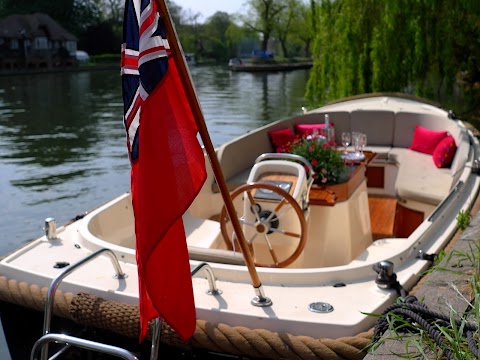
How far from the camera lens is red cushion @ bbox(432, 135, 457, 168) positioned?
18.5 ft

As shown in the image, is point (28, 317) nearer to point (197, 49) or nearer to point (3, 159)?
point (3, 159)

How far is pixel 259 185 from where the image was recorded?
3.31 meters

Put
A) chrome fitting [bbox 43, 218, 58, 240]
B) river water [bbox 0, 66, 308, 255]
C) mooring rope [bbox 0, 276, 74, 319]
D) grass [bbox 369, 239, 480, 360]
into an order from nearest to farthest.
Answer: grass [bbox 369, 239, 480, 360] → mooring rope [bbox 0, 276, 74, 319] → chrome fitting [bbox 43, 218, 58, 240] → river water [bbox 0, 66, 308, 255]

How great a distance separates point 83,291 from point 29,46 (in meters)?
45.7

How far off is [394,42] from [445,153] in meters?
4.53

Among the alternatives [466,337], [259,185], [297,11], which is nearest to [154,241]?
[466,337]

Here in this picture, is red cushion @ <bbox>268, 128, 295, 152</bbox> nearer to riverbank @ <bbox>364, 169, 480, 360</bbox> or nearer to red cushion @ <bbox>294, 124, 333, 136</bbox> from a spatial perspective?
red cushion @ <bbox>294, 124, 333, 136</bbox>

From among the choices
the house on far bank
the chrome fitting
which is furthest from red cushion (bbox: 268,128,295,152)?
the house on far bank

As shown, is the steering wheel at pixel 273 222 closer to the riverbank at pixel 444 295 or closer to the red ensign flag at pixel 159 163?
the riverbank at pixel 444 295

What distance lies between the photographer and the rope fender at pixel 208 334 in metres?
2.28

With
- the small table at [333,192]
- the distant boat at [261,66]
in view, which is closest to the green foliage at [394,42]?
the small table at [333,192]

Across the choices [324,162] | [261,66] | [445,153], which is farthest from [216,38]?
[324,162]

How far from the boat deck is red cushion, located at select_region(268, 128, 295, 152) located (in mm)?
1050

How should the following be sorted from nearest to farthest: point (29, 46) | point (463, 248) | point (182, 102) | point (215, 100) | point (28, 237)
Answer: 1. point (182, 102)
2. point (463, 248)
3. point (28, 237)
4. point (215, 100)
5. point (29, 46)
